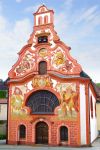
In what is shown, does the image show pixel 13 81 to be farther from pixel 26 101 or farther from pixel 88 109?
pixel 88 109

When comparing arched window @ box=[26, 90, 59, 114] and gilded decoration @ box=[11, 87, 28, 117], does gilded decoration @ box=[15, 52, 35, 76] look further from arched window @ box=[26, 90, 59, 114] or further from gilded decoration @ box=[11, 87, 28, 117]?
arched window @ box=[26, 90, 59, 114]

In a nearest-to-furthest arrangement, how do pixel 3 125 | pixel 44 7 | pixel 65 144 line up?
pixel 65 144 → pixel 44 7 → pixel 3 125

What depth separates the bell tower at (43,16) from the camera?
109ft

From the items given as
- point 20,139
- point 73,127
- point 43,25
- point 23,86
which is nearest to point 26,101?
point 23,86

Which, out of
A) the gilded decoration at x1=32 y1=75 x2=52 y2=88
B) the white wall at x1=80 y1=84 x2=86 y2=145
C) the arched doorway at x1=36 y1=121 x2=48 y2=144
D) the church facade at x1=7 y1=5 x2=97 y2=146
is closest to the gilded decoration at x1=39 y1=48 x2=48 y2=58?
the church facade at x1=7 y1=5 x2=97 y2=146

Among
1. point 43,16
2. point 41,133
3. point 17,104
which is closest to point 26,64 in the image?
point 17,104

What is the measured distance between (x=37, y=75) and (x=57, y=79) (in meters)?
2.53

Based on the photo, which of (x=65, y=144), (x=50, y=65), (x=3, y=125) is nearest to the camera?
(x=65, y=144)

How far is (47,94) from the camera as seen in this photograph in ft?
103

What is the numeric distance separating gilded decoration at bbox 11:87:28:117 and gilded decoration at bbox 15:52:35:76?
6.88ft

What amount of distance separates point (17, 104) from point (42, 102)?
3.08m

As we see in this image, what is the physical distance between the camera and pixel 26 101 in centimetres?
3209

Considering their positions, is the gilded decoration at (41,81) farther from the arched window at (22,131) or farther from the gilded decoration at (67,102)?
the arched window at (22,131)

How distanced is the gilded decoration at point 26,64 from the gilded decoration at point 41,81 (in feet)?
5.57
